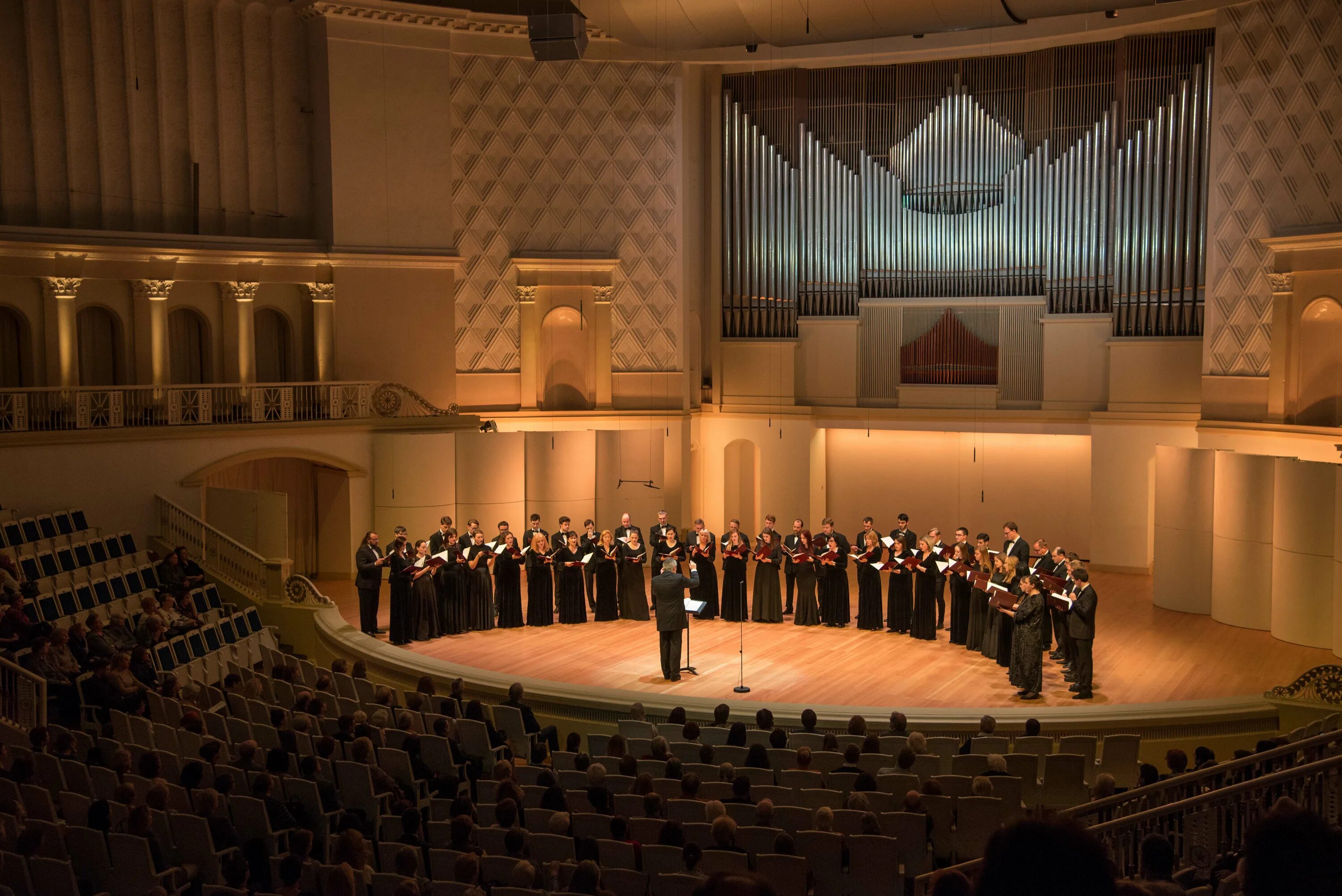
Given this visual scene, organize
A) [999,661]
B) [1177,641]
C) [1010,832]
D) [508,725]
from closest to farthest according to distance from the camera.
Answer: [1010,832] → [508,725] → [999,661] → [1177,641]

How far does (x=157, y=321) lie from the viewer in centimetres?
1684

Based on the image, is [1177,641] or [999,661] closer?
[999,661]

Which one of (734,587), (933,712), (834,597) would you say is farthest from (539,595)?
(933,712)

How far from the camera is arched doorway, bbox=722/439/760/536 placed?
67.3ft

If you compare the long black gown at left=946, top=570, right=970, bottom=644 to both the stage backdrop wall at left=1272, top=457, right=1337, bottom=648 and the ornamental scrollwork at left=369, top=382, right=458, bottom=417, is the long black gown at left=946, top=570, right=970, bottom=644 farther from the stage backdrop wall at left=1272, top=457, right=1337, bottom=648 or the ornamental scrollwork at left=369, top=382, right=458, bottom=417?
the ornamental scrollwork at left=369, top=382, right=458, bottom=417

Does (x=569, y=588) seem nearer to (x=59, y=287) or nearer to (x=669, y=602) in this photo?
(x=669, y=602)

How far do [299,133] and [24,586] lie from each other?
897cm

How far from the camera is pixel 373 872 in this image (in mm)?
6172

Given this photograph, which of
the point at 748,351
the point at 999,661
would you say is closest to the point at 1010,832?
the point at 999,661

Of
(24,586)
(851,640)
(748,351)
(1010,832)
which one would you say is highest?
(748,351)

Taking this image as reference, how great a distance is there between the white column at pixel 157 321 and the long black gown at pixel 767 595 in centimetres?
873

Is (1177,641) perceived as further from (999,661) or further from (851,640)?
(851,640)

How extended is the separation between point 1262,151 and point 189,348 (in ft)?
49.6

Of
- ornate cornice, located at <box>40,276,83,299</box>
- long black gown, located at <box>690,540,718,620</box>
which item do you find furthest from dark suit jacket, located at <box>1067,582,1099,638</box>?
ornate cornice, located at <box>40,276,83,299</box>
